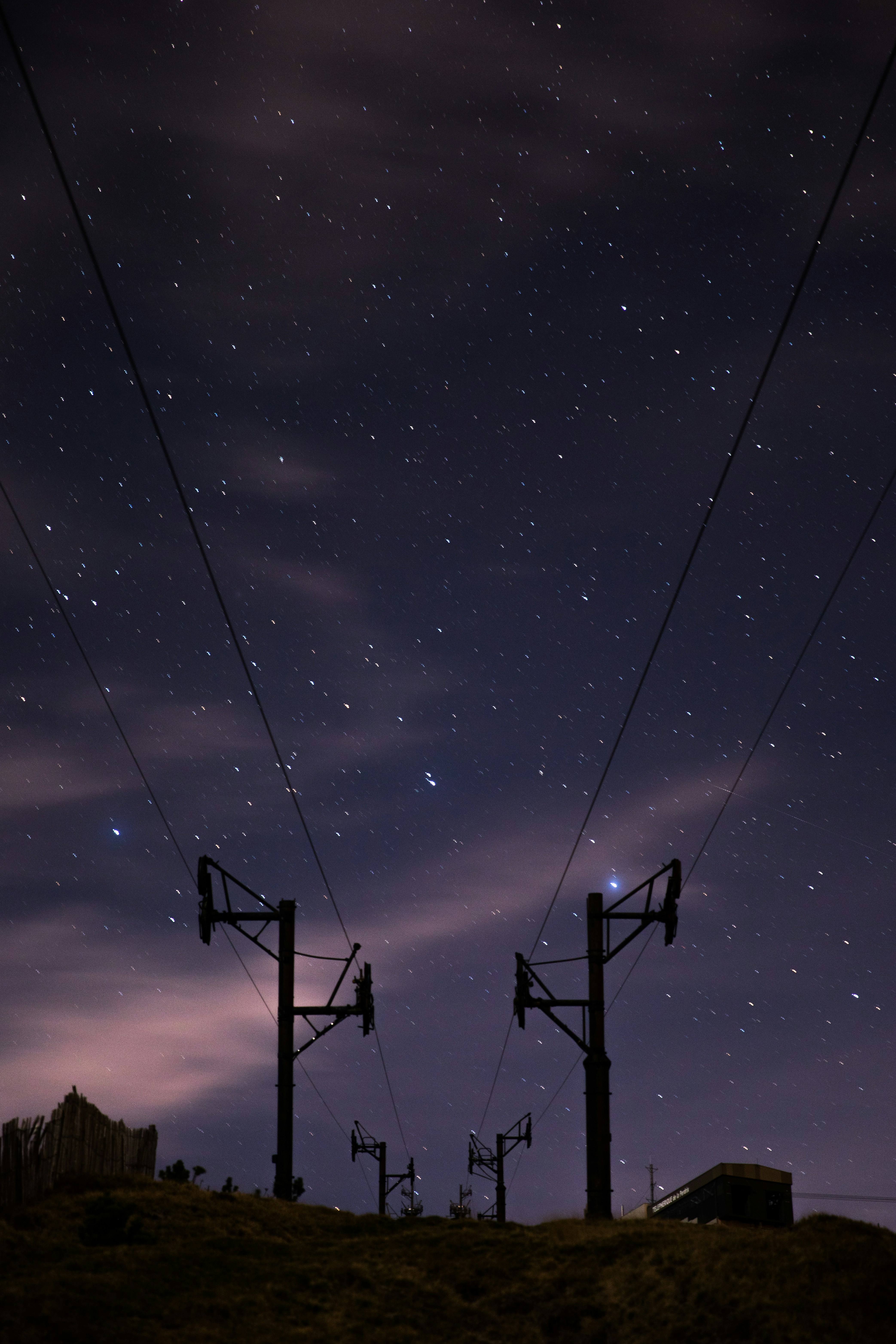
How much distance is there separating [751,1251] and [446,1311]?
466 centimetres

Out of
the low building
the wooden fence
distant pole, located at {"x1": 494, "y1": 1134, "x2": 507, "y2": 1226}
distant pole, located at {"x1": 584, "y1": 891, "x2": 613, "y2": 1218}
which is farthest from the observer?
distant pole, located at {"x1": 494, "y1": 1134, "x2": 507, "y2": 1226}

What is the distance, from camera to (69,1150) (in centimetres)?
2341

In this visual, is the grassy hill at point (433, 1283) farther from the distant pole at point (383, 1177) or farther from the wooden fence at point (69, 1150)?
the distant pole at point (383, 1177)

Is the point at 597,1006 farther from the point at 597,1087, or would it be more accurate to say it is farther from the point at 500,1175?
the point at 500,1175

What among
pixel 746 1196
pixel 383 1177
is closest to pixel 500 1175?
pixel 383 1177

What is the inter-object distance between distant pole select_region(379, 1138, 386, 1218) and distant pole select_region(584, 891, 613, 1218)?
171 ft

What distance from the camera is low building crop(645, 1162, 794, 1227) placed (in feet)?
121

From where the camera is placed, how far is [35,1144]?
2167 cm

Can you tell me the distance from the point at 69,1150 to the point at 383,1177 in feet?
190

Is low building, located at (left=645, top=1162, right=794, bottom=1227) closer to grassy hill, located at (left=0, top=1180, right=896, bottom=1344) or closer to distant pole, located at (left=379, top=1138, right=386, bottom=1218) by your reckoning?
grassy hill, located at (left=0, top=1180, right=896, bottom=1344)

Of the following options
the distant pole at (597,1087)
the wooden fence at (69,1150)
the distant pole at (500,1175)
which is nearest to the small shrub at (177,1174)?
the wooden fence at (69,1150)

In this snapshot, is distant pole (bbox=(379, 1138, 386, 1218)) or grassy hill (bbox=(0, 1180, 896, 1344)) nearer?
grassy hill (bbox=(0, 1180, 896, 1344))

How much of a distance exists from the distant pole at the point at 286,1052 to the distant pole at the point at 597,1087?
24.8ft

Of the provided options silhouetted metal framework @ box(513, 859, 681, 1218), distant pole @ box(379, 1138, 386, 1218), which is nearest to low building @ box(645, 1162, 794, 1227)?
silhouetted metal framework @ box(513, 859, 681, 1218)
